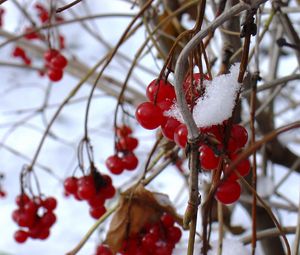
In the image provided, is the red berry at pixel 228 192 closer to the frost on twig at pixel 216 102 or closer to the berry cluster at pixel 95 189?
the frost on twig at pixel 216 102

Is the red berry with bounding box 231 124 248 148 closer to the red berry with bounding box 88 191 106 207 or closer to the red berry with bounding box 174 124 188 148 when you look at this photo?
the red berry with bounding box 174 124 188 148

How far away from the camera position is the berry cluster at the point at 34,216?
93cm

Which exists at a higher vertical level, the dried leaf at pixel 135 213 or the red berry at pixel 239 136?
the dried leaf at pixel 135 213

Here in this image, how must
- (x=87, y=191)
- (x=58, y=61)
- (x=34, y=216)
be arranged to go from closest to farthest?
1. (x=87, y=191)
2. (x=34, y=216)
3. (x=58, y=61)

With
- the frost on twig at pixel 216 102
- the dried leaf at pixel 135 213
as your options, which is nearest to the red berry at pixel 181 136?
the frost on twig at pixel 216 102

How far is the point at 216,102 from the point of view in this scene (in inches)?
18.2

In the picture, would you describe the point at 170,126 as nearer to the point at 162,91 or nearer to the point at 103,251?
the point at 162,91

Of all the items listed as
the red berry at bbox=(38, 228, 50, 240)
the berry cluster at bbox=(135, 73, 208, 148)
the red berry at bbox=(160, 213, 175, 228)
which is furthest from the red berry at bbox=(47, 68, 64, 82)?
the berry cluster at bbox=(135, 73, 208, 148)

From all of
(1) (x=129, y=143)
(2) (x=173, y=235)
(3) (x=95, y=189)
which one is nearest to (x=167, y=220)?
(2) (x=173, y=235)

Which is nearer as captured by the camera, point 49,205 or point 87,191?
point 87,191

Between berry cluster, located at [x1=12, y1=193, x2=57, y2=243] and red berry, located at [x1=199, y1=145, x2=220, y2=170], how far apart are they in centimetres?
54

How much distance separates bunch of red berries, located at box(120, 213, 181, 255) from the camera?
717mm

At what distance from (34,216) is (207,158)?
21.8 inches

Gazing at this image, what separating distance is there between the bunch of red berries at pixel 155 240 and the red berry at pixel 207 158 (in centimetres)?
→ 28
